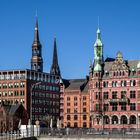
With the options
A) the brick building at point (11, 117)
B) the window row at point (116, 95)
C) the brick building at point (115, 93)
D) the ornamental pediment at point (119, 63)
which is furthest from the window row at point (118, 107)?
the brick building at point (11, 117)

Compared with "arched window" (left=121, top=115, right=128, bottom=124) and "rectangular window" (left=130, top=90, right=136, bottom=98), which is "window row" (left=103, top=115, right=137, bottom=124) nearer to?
Answer: "arched window" (left=121, top=115, right=128, bottom=124)

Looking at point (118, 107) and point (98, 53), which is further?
point (98, 53)

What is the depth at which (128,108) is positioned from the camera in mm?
157875

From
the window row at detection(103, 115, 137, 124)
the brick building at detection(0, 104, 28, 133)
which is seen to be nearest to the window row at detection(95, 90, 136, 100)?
the window row at detection(103, 115, 137, 124)

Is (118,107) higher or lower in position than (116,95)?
lower

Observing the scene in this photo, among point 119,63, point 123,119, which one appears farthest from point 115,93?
point 119,63

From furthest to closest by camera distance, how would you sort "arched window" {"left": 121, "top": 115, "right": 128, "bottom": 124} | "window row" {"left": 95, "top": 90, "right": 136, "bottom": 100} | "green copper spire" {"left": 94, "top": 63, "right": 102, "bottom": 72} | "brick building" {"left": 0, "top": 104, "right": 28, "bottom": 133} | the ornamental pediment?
"green copper spire" {"left": 94, "top": 63, "right": 102, "bottom": 72} < the ornamental pediment < "arched window" {"left": 121, "top": 115, "right": 128, "bottom": 124} < "window row" {"left": 95, "top": 90, "right": 136, "bottom": 100} < "brick building" {"left": 0, "top": 104, "right": 28, "bottom": 133}

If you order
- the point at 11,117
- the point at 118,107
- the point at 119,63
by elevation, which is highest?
the point at 119,63

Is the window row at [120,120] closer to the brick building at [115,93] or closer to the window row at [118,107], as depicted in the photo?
the brick building at [115,93]

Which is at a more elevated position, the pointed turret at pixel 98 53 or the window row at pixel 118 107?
the pointed turret at pixel 98 53

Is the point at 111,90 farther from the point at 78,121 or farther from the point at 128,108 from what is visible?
the point at 78,121

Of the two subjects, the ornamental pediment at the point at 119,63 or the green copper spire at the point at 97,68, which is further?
the green copper spire at the point at 97,68

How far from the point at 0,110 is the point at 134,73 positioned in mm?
48255

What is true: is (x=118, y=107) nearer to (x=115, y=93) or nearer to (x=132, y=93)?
(x=115, y=93)
